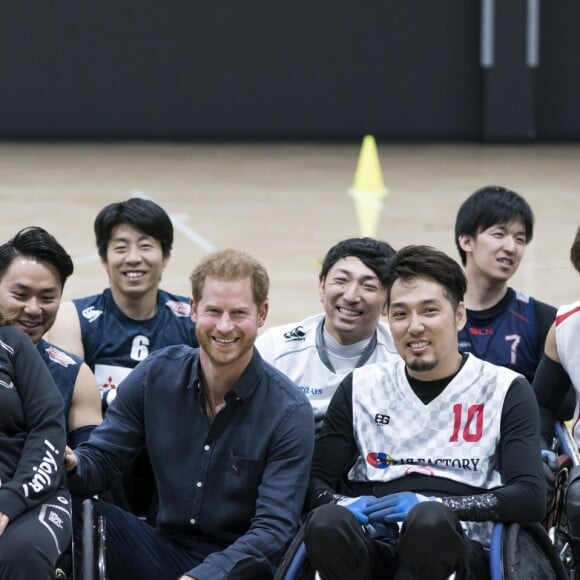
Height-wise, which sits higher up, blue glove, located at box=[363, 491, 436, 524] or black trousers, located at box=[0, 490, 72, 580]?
blue glove, located at box=[363, 491, 436, 524]

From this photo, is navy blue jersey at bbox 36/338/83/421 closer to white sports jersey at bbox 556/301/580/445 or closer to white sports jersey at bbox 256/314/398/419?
white sports jersey at bbox 256/314/398/419

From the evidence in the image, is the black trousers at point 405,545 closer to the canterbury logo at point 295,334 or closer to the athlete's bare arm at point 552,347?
the athlete's bare arm at point 552,347

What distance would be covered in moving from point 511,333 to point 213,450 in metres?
1.42

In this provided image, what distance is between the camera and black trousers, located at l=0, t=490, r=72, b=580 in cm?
304

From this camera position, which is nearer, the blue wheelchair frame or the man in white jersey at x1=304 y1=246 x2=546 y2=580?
the blue wheelchair frame

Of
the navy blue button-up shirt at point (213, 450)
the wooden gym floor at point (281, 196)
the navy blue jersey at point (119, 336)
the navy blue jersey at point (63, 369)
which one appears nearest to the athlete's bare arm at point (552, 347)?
the navy blue button-up shirt at point (213, 450)

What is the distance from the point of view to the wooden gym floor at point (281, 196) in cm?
909

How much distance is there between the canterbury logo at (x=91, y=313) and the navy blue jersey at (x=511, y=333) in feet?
4.19

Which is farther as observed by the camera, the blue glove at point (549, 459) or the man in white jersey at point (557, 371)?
the man in white jersey at point (557, 371)

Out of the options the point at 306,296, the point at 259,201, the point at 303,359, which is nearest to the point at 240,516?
the point at 303,359

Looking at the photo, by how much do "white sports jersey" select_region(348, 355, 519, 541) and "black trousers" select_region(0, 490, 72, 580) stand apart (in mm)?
770

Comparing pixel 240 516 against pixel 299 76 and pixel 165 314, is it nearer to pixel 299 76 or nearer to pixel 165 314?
pixel 165 314

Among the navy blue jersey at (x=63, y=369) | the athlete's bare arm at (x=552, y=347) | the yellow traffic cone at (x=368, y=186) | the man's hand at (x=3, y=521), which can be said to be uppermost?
the yellow traffic cone at (x=368, y=186)

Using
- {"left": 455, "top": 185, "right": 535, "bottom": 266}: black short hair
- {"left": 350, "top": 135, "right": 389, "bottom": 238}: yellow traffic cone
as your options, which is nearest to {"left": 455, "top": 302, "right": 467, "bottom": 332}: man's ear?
{"left": 455, "top": 185, "right": 535, "bottom": 266}: black short hair
